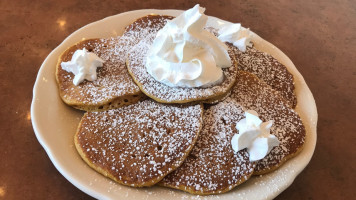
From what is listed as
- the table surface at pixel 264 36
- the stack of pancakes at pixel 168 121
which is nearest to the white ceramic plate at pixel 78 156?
the stack of pancakes at pixel 168 121

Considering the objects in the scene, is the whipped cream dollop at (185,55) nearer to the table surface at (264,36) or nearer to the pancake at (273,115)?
the pancake at (273,115)

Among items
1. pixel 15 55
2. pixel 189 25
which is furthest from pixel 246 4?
pixel 15 55

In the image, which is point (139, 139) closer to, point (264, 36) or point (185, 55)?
point (185, 55)

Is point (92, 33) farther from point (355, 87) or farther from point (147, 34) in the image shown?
point (355, 87)

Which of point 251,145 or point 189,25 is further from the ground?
point 189,25

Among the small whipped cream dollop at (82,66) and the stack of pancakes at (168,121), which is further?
the small whipped cream dollop at (82,66)

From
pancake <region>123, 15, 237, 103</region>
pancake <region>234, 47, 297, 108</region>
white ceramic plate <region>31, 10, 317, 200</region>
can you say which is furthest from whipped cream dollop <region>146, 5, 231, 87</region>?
white ceramic plate <region>31, 10, 317, 200</region>

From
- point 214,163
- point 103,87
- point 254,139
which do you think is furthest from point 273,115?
point 103,87

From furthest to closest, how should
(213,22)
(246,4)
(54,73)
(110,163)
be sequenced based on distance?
(246,4) < (213,22) < (54,73) < (110,163)

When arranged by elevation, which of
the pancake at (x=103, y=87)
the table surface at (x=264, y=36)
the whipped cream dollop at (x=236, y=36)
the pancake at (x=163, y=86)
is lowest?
the table surface at (x=264, y=36)
